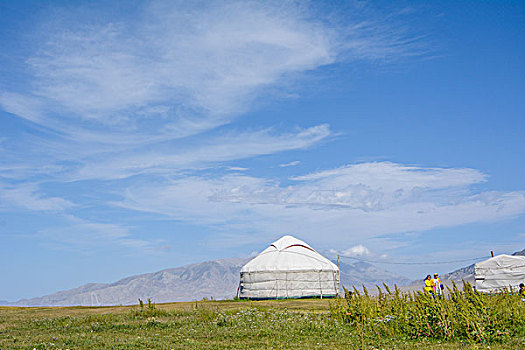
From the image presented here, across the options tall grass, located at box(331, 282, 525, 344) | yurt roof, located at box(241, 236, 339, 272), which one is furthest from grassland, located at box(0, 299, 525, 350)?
yurt roof, located at box(241, 236, 339, 272)

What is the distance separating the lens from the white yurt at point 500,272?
4978 cm

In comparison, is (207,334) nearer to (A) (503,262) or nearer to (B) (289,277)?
(B) (289,277)

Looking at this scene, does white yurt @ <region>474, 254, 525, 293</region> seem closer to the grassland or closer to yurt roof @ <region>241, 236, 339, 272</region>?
yurt roof @ <region>241, 236, 339, 272</region>

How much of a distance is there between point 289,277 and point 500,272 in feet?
61.4

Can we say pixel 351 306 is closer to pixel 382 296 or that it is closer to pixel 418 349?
pixel 382 296

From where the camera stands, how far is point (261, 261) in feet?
166

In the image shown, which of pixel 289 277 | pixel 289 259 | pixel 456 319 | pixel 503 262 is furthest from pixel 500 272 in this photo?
pixel 456 319

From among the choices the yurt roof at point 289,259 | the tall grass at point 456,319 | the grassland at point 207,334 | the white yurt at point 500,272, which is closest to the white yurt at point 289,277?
the yurt roof at point 289,259

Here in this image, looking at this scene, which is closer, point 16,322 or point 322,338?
point 322,338

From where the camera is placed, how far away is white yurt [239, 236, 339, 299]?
4834cm

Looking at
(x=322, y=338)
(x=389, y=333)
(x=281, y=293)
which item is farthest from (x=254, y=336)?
(x=281, y=293)

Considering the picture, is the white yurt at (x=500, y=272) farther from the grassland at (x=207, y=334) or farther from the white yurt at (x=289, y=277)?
the grassland at (x=207, y=334)

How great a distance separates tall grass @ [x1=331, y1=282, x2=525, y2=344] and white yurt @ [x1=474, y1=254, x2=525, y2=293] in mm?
32783

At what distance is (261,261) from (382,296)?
28549 mm
